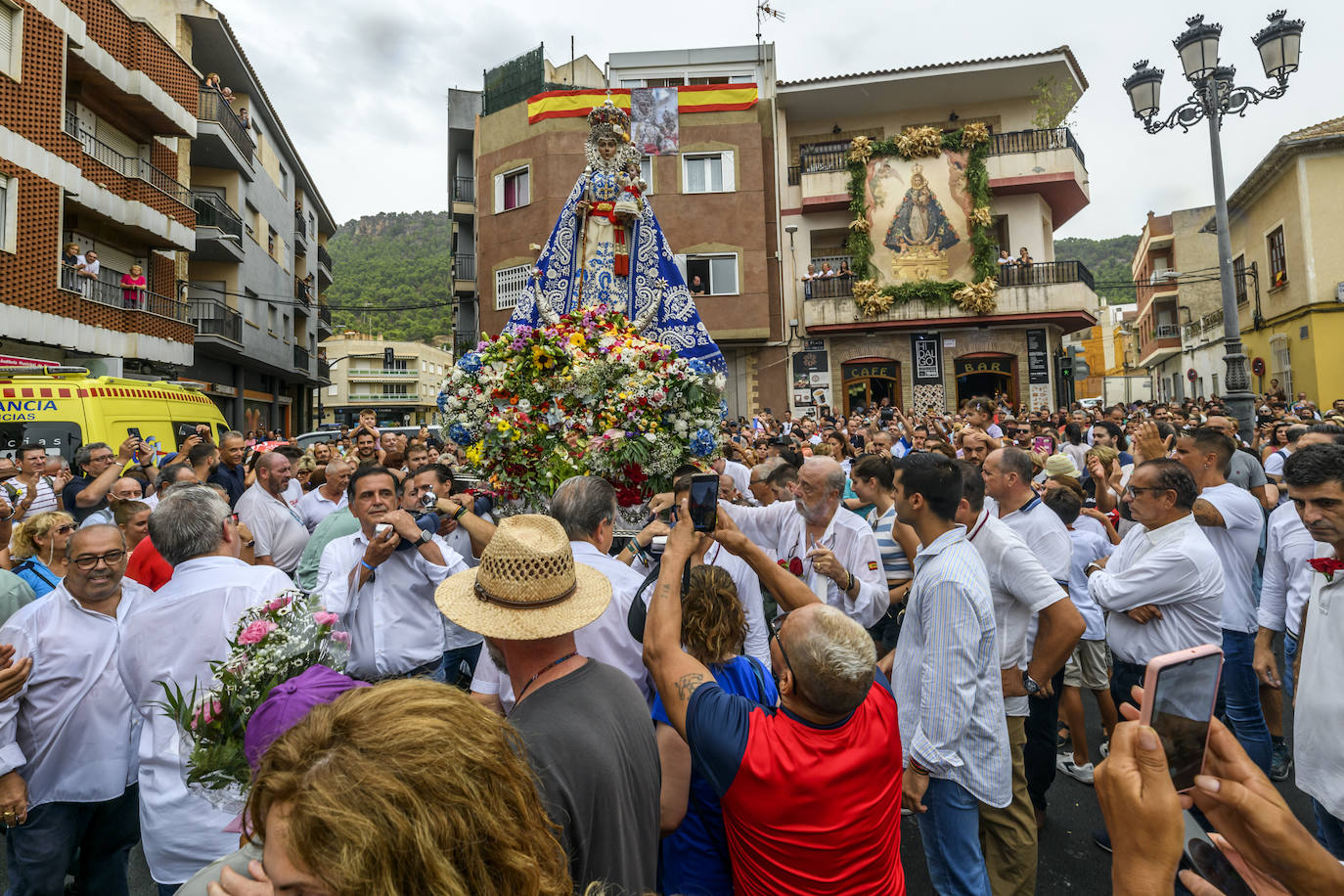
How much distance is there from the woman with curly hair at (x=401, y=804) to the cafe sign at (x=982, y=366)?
25.2 meters

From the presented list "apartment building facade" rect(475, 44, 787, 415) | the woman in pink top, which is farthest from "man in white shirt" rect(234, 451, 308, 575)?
the woman in pink top

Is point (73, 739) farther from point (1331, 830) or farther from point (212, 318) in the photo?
point (212, 318)

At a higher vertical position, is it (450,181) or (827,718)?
(450,181)

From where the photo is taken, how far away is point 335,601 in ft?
12.0

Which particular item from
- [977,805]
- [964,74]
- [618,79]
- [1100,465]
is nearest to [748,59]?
[618,79]

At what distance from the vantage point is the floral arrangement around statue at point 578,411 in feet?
14.5

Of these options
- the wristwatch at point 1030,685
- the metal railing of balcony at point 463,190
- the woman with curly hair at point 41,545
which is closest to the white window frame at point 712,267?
the metal railing of balcony at point 463,190

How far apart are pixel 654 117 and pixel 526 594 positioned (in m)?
22.5

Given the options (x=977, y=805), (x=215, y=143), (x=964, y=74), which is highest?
(x=964, y=74)

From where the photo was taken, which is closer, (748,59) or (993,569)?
(993,569)

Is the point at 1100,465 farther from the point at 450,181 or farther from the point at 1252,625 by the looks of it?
the point at 450,181

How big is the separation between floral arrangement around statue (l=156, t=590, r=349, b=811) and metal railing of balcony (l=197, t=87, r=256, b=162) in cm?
2589

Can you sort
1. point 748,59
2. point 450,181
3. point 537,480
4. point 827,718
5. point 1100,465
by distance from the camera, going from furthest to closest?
1. point 450,181
2. point 748,59
3. point 1100,465
4. point 537,480
5. point 827,718

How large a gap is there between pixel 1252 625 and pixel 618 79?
82.6 ft
